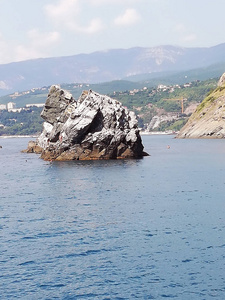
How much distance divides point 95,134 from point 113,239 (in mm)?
67285

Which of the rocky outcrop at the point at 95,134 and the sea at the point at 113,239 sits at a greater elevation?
the rocky outcrop at the point at 95,134

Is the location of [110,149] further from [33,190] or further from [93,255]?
[93,255]

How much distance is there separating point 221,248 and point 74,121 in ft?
238

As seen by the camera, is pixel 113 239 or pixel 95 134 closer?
pixel 113 239

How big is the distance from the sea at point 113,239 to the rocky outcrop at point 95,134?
96.2ft

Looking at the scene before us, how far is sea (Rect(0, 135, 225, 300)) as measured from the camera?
3356 cm

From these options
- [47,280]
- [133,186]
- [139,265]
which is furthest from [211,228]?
[133,186]

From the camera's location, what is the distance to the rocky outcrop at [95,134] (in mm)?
110062

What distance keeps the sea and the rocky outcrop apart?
29321 mm

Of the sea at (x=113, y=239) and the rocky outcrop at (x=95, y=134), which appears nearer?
the sea at (x=113, y=239)

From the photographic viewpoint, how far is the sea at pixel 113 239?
3356 centimetres

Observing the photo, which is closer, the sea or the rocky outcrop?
the sea

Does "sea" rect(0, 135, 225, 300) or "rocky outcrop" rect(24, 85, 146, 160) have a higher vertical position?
"rocky outcrop" rect(24, 85, 146, 160)

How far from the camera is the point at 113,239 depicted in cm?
4381
